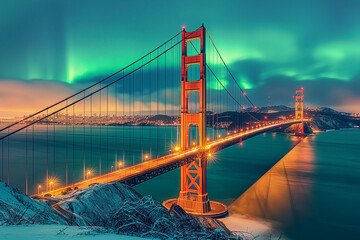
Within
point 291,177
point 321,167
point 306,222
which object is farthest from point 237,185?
point 321,167

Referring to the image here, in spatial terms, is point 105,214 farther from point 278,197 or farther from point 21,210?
point 278,197

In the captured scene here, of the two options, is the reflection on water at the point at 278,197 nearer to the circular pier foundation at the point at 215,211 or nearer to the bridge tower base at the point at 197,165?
the circular pier foundation at the point at 215,211

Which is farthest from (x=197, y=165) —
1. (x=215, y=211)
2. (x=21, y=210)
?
(x=21, y=210)

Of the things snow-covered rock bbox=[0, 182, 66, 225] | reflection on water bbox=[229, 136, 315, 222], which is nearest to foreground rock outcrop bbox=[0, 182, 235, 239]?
snow-covered rock bbox=[0, 182, 66, 225]

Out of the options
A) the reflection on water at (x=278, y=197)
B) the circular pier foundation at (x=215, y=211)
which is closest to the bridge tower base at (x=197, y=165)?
the circular pier foundation at (x=215, y=211)

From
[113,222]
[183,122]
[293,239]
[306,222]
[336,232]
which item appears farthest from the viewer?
[183,122]

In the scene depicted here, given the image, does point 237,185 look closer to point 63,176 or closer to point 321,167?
point 321,167
